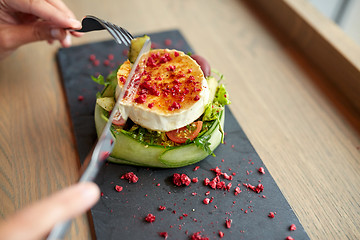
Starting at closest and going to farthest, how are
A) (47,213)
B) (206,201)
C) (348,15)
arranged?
1. (47,213)
2. (206,201)
3. (348,15)

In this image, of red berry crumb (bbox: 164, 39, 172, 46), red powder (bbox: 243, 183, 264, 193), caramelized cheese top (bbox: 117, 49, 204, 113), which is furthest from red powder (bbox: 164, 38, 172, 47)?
red powder (bbox: 243, 183, 264, 193)

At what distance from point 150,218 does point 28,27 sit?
1423 millimetres

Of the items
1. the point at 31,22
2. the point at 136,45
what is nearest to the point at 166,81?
the point at 136,45

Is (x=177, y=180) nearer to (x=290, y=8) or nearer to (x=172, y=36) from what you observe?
(x=172, y=36)

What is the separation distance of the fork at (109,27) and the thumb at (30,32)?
37 centimetres

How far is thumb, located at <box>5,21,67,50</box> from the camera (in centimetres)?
212

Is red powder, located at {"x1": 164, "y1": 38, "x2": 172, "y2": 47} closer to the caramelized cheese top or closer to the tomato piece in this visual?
the caramelized cheese top

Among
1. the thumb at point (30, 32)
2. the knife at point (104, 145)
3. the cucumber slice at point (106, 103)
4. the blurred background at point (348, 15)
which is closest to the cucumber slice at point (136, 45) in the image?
the knife at point (104, 145)

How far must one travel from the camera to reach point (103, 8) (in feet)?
10.0

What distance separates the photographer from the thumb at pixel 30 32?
2.12m

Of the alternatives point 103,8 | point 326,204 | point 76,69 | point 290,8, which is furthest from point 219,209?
point 103,8

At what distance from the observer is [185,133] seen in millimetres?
1771

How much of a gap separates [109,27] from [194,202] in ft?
3.17

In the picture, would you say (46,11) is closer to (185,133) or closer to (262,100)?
(185,133)
